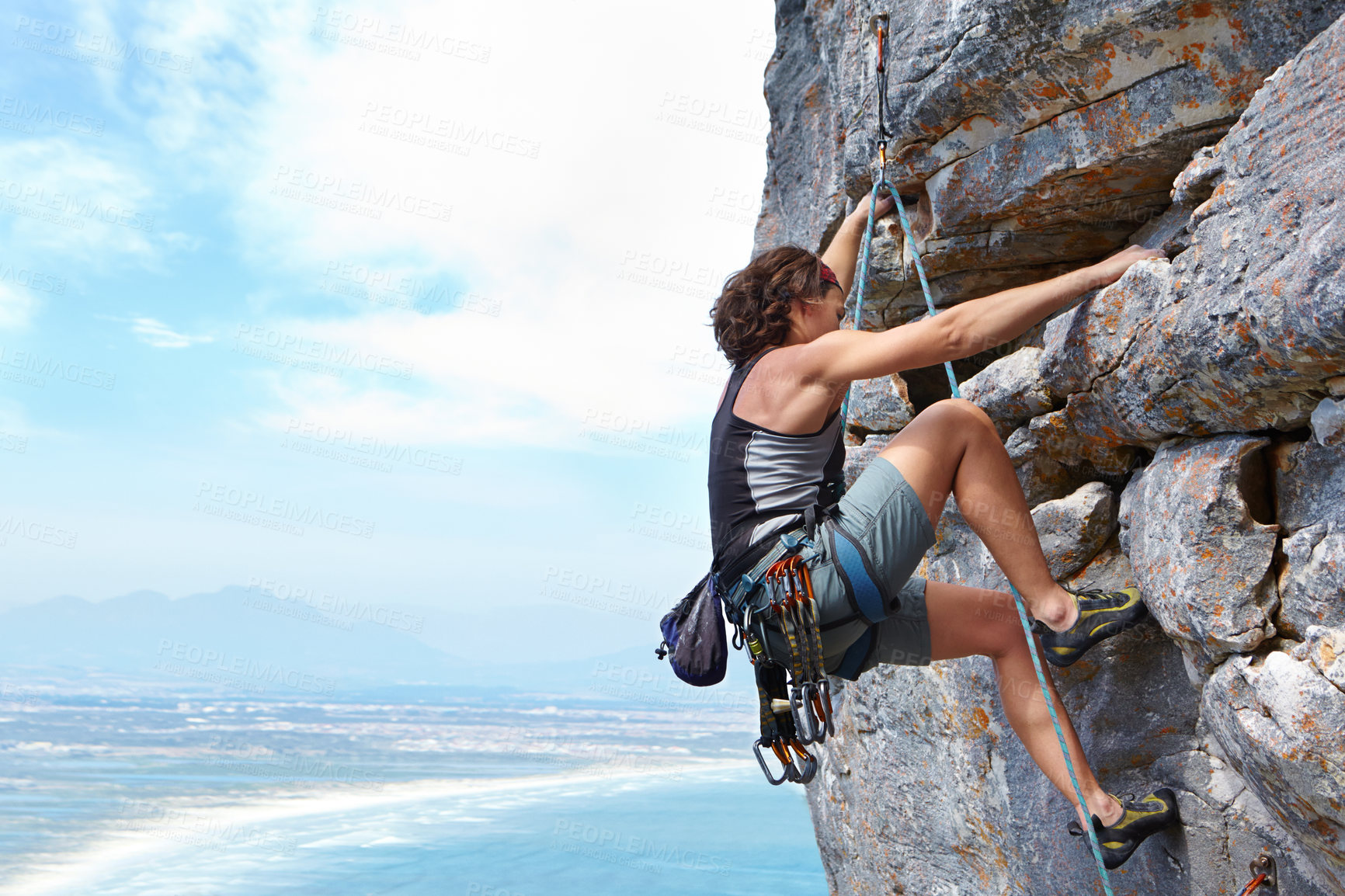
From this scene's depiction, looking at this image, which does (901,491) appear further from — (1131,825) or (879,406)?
(879,406)

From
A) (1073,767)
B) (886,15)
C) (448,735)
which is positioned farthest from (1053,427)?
(448,735)

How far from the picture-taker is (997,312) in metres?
3.00

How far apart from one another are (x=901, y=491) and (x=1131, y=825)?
167cm

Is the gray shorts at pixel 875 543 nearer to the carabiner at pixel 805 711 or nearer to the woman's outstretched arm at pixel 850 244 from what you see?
the carabiner at pixel 805 711

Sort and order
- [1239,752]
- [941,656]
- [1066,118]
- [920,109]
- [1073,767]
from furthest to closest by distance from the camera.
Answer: [920,109] → [1066,118] → [941,656] → [1073,767] → [1239,752]

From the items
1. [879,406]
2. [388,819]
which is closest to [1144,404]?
[879,406]

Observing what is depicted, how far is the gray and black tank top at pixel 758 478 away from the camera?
324cm

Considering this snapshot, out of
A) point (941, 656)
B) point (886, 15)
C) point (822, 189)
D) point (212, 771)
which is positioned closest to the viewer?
point (941, 656)

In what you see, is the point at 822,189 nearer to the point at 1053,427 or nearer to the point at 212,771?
the point at 1053,427

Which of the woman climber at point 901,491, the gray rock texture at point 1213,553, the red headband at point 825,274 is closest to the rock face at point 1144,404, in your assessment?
the gray rock texture at point 1213,553

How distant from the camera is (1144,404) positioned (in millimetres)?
3238

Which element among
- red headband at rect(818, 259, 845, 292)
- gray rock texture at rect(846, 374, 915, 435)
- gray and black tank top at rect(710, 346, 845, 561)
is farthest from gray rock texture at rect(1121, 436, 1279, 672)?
gray rock texture at rect(846, 374, 915, 435)

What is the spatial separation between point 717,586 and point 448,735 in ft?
141

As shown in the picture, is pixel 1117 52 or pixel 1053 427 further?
pixel 1053 427
